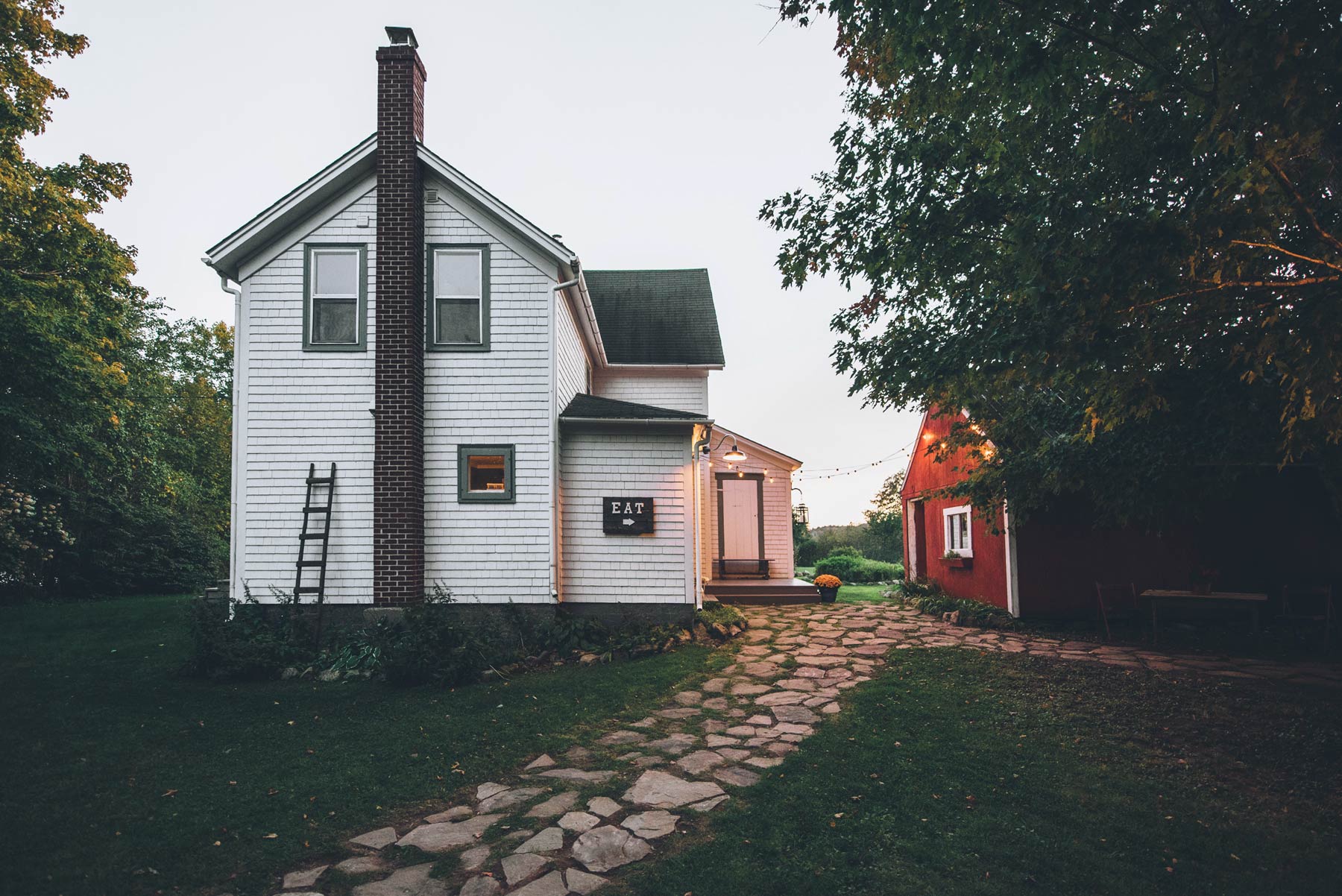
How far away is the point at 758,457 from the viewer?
16.2 m

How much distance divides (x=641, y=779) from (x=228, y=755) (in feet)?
11.5

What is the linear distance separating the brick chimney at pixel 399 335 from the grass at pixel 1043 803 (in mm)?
6086

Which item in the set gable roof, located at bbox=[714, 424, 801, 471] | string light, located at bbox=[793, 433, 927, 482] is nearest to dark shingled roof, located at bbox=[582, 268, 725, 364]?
gable roof, located at bbox=[714, 424, 801, 471]

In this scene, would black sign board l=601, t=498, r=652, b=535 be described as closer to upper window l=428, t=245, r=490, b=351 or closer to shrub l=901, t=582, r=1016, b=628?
upper window l=428, t=245, r=490, b=351

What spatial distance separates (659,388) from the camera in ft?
48.9

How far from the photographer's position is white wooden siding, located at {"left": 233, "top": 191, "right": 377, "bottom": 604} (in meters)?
9.23

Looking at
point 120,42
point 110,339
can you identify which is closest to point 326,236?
point 110,339

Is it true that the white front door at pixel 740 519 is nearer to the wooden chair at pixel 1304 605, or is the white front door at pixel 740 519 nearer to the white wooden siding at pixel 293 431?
the white wooden siding at pixel 293 431

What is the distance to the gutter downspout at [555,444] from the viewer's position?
31.2 feet

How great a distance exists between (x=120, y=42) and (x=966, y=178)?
17293 millimetres

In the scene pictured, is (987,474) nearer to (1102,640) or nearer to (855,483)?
(1102,640)

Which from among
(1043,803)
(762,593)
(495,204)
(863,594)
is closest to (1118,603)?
(762,593)

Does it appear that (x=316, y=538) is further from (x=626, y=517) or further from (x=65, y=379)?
(x=65, y=379)

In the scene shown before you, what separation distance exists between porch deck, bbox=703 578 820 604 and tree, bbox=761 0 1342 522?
7.72m
